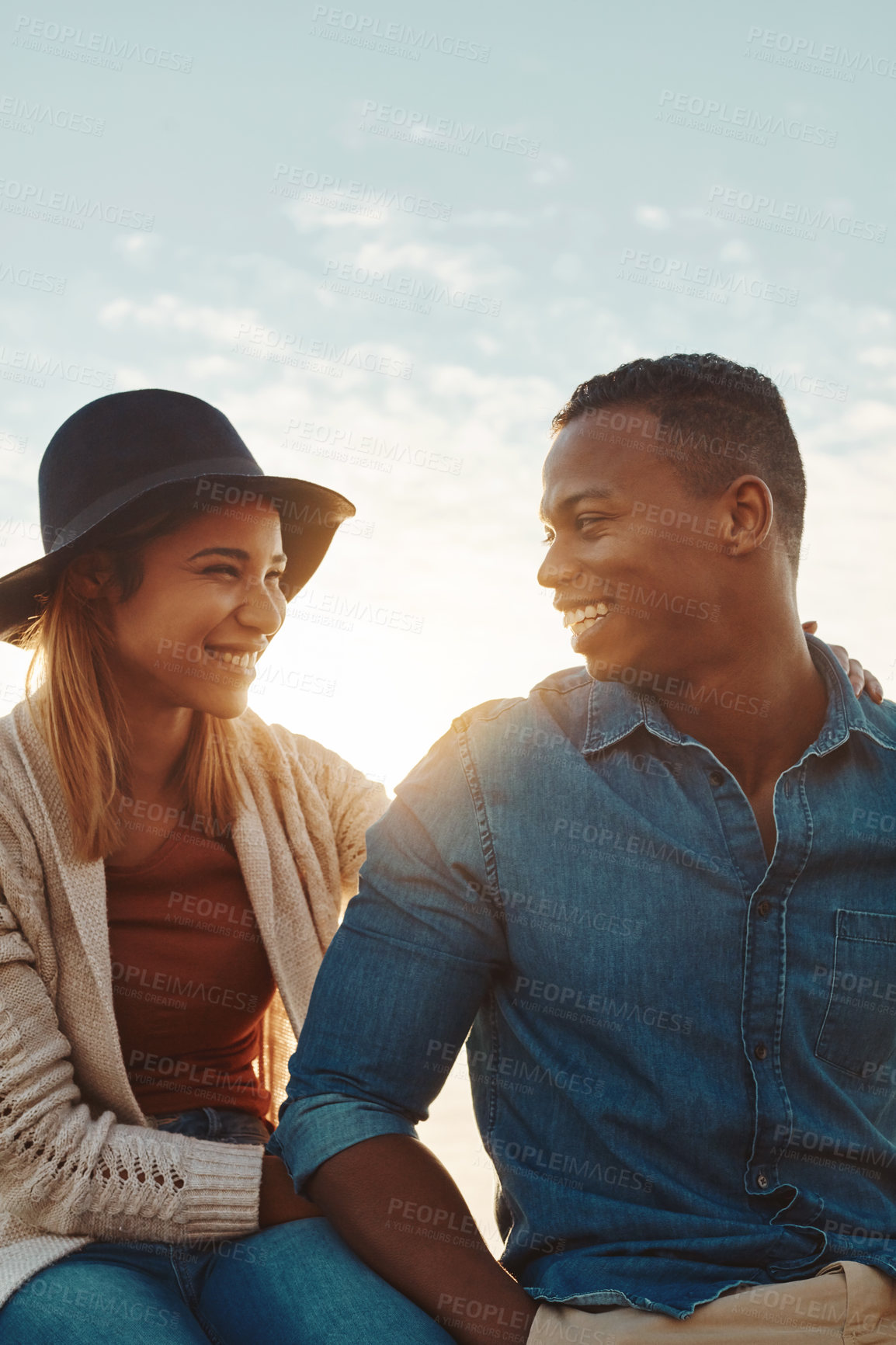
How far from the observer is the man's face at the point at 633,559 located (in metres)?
2.12

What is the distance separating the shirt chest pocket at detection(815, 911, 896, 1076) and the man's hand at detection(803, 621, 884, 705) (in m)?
0.52

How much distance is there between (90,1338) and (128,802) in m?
1.14

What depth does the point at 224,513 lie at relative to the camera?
2.63 metres

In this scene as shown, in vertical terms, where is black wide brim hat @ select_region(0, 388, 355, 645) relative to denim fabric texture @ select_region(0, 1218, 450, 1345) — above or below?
above

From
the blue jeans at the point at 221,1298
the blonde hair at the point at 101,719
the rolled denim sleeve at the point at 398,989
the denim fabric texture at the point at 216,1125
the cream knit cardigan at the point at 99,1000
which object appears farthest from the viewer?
the blonde hair at the point at 101,719

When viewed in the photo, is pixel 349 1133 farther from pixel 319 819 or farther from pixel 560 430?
pixel 560 430

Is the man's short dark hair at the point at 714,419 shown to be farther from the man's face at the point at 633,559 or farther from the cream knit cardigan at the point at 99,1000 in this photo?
the cream knit cardigan at the point at 99,1000

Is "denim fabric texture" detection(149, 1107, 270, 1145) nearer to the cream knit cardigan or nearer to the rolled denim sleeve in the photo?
the cream knit cardigan

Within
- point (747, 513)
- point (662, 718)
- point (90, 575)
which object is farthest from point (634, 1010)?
point (90, 575)

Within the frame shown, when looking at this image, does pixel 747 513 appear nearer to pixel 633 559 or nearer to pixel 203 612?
pixel 633 559

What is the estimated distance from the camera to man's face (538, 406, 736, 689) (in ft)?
6.96

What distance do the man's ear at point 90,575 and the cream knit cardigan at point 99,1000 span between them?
339 millimetres

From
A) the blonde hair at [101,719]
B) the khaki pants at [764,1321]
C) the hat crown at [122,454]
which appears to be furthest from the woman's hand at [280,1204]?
the hat crown at [122,454]

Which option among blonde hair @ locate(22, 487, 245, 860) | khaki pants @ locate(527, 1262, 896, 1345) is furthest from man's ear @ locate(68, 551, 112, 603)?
khaki pants @ locate(527, 1262, 896, 1345)
